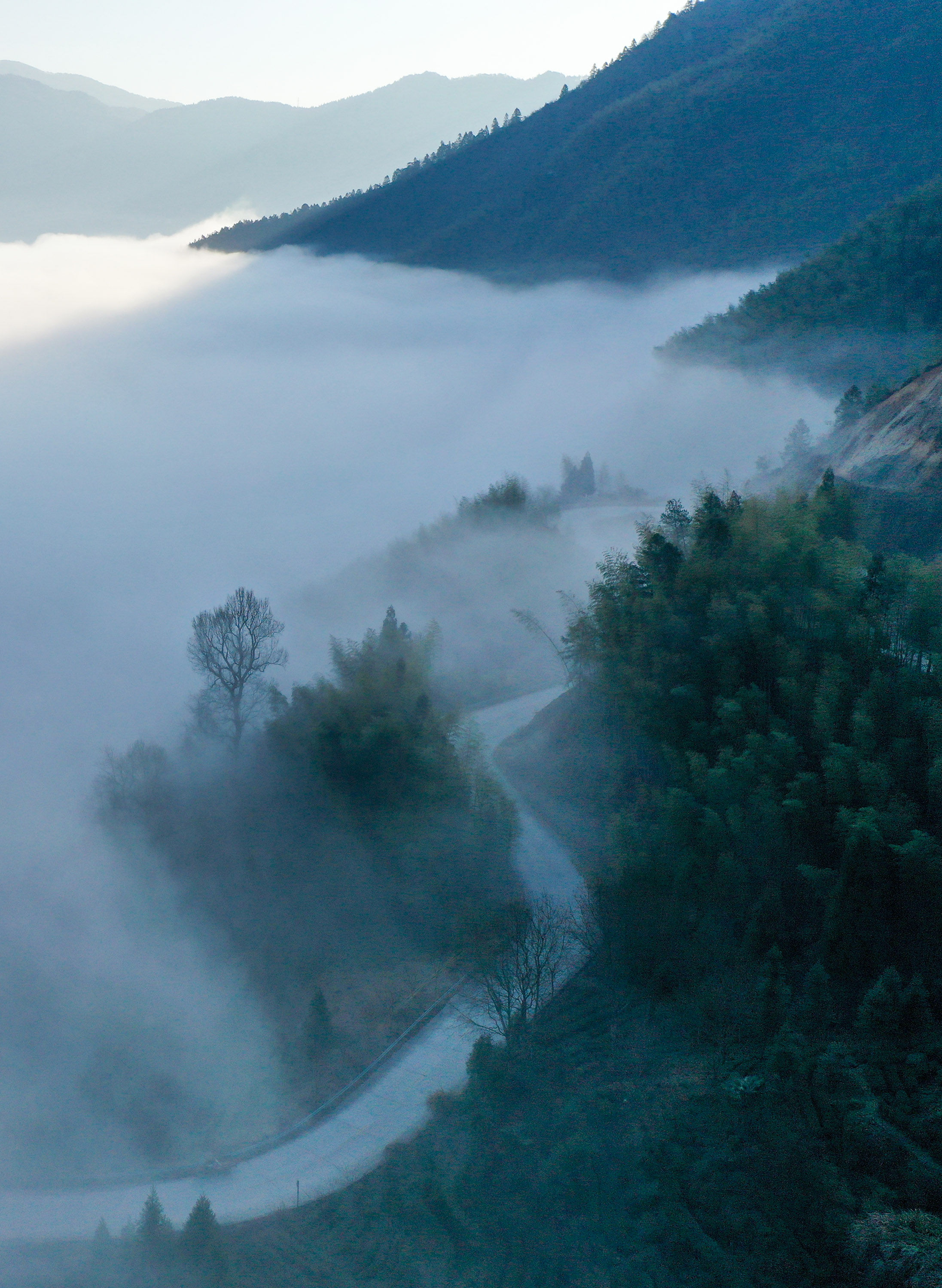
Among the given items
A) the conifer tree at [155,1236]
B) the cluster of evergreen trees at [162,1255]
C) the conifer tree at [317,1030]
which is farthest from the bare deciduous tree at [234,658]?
the cluster of evergreen trees at [162,1255]

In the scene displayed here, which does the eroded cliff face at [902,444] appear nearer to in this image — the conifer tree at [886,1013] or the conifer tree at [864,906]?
the conifer tree at [864,906]

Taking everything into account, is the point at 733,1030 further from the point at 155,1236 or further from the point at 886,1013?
the point at 155,1236

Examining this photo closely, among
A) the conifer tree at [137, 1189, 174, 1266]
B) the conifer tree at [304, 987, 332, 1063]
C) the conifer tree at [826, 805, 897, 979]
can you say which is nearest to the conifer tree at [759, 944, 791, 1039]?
the conifer tree at [826, 805, 897, 979]

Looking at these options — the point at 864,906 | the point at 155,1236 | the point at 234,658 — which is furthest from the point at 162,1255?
the point at 234,658

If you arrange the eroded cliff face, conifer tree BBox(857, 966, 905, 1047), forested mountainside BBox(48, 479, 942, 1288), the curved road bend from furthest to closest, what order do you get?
the eroded cliff face, the curved road bend, conifer tree BBox(857, 966, 905, 1047), forested mountainside BBox(48, 479, 942, 1288)

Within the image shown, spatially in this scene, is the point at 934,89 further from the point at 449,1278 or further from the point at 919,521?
the point at 449,1278

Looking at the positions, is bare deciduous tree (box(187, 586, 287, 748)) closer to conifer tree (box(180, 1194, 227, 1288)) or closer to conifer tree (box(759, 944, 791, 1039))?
conifer tree (box(180, 1194, 227, 1288))
